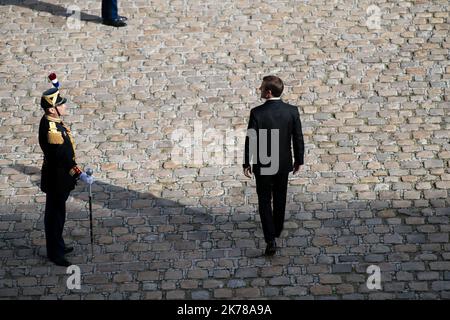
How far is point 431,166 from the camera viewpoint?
10234 millimetres

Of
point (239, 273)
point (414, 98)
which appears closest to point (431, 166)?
point (414, 98)

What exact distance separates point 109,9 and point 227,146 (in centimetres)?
344

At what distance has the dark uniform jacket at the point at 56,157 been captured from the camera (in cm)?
875

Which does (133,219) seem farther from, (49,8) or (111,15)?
(49,8)

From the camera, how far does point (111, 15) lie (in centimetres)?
1315

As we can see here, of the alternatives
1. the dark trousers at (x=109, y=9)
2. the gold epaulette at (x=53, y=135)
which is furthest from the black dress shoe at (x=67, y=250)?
the dark trousers at (x=109, y=9)

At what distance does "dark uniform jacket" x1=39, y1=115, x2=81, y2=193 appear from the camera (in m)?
8.75

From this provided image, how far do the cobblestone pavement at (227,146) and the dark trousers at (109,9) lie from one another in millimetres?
214

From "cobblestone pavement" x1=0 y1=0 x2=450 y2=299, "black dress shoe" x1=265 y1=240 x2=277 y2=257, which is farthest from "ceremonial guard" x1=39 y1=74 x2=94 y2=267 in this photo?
"black dress shoe" x1=265 y1=240 x2=277 y2=257

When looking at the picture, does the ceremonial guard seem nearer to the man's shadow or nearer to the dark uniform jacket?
the dark uniform jacket

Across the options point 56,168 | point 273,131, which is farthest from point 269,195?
point 56,168

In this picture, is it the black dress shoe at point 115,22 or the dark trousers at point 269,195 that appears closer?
the dark trousers at point 269,195

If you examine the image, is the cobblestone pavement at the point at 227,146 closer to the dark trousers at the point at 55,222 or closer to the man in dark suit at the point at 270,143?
the dark trousers at the point at 55,222

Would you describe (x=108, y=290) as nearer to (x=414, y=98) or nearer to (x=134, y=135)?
(x=134, y=135)
